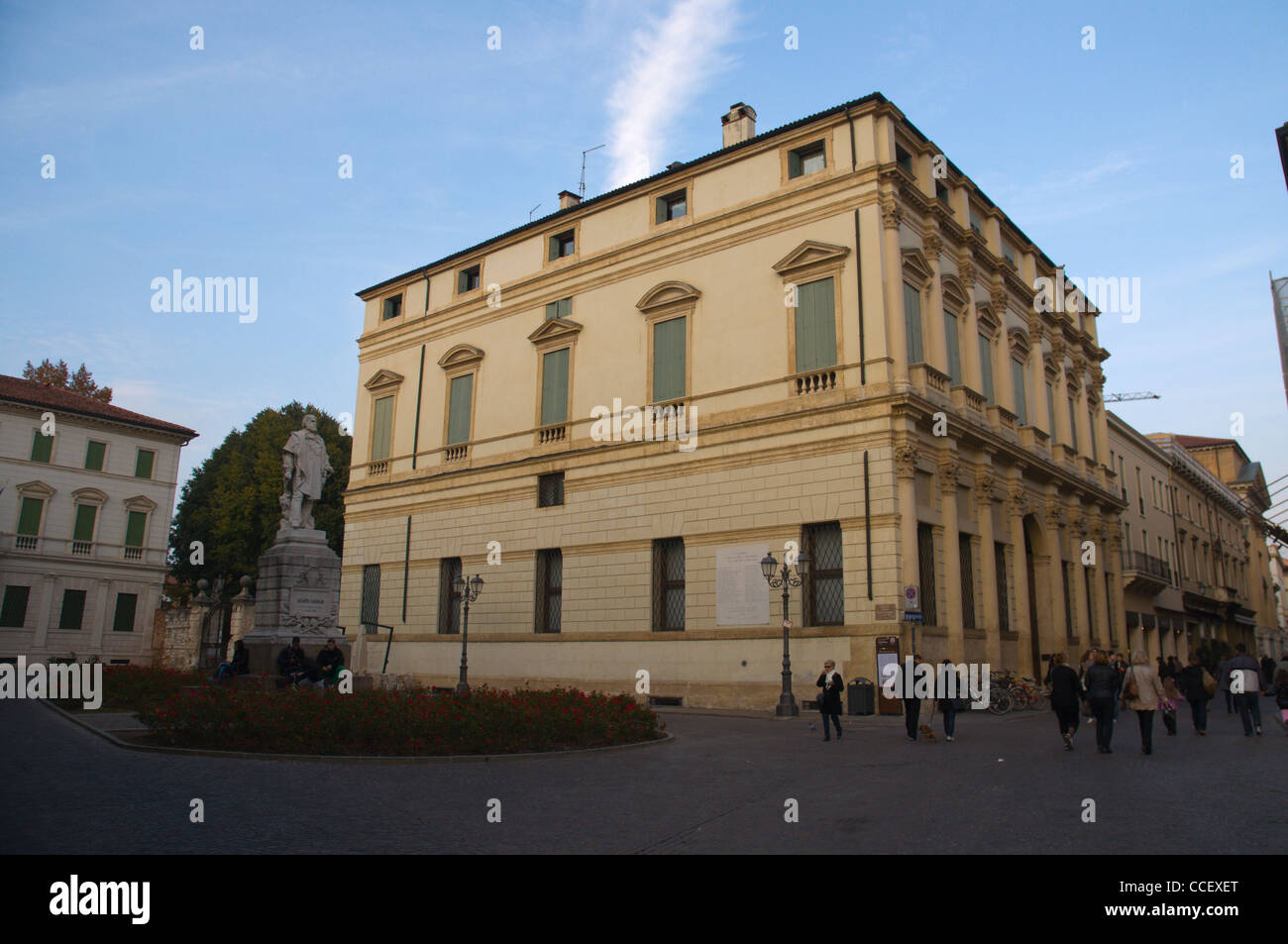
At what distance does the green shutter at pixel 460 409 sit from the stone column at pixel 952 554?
17961 mm

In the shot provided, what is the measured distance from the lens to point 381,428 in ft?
126

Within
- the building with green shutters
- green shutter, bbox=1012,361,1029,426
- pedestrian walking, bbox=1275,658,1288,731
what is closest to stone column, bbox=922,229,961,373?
green shutter, bbox=1012,361,1029,426

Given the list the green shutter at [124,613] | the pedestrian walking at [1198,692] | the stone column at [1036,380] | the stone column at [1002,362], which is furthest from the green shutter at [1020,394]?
the green shutter at [124,613]

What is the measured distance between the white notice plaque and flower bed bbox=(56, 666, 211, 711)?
13.7 meters

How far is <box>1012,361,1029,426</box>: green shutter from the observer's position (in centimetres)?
3303

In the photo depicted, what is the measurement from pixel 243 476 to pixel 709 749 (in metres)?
39.3

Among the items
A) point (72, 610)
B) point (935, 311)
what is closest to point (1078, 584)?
point (935, 311)

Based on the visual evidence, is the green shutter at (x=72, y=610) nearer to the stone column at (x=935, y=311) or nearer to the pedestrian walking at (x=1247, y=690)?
→ the stone column at (x=935, y=311)

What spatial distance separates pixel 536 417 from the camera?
32.5 meters

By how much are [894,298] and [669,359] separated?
760 centimetres

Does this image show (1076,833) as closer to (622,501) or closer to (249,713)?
(249,713)

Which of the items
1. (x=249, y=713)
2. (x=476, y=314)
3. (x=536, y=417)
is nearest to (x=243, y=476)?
(x=476, y=314)

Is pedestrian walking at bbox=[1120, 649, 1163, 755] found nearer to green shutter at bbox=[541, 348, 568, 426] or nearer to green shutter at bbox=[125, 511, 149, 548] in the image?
green shutter at bbox=[541, 348, 568, 426]

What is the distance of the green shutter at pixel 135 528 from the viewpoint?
51.0 m
